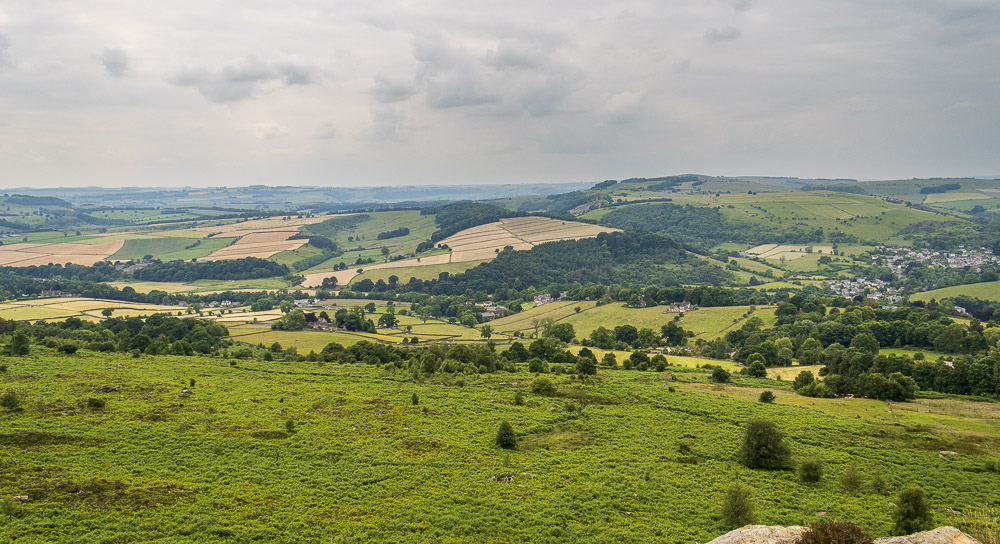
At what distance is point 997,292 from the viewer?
167625 mm

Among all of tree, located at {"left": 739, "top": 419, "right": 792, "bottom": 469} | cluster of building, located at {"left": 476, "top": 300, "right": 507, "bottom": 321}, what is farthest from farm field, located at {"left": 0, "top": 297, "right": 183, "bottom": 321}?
tree, located at {"left": 739, "top": 419, "right": 792, "bottom": 469}

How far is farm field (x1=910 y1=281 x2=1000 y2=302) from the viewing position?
544ft

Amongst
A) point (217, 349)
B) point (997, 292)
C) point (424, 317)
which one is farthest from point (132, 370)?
point (997, 292)

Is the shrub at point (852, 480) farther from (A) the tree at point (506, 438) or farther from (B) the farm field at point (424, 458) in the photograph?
(A) the tree at point (506, 438)

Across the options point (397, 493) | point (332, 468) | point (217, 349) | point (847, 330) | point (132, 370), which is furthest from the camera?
point (847, 330)

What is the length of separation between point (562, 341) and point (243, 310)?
9990 centimetres

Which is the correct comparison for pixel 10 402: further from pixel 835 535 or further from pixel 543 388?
pixel 835 535

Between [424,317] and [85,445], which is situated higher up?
[85,445]

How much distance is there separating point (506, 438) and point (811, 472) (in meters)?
24.3

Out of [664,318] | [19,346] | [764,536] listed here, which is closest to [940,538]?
[764,536]

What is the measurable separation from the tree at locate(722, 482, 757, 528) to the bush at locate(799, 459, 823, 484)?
1158 cm

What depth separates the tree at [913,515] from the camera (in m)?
32.1

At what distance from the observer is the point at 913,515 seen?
3241cm

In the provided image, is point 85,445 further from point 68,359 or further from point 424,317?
point 424,317
